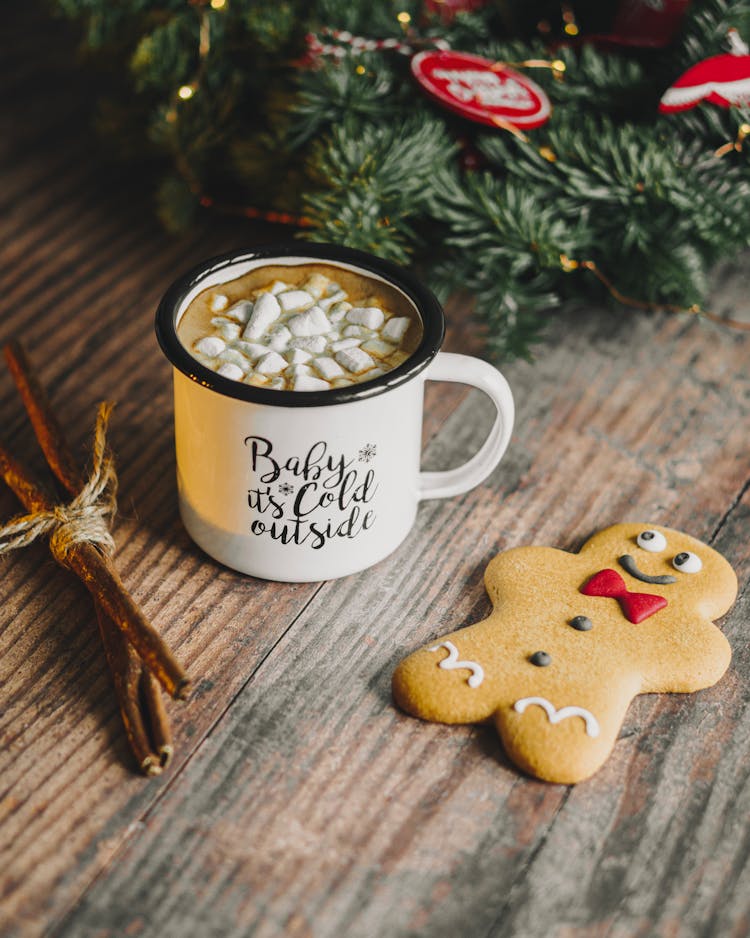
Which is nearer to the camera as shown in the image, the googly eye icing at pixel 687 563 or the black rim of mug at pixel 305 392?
the black rim of mug at pixel 305 392

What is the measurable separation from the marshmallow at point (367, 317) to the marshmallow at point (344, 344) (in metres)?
0.02

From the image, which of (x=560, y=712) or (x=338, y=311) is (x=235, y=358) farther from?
(x=560, y=712)

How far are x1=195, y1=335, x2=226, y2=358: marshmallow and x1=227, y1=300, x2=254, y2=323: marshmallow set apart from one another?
35 millimetres

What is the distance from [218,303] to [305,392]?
0.49 ft

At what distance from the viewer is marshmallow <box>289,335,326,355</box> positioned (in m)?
0.78

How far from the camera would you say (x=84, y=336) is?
1.08 metres

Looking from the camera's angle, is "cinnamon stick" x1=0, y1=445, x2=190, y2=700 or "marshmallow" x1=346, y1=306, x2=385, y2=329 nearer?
"cinnamon stick" x1=0, y1=445, x2=190, y2=700

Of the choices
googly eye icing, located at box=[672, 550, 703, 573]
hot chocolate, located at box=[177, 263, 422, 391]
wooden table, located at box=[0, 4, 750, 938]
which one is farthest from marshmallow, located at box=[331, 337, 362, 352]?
googly eye icing, located at box=[672, 550, 703, 573]

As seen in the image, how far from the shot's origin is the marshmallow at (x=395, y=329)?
80 centimetres

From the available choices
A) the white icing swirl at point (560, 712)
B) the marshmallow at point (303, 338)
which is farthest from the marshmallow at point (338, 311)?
→ the white icing swirl at point (560, 712)

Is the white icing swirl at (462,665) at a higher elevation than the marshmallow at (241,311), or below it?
below

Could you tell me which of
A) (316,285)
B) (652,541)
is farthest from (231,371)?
(652,541)

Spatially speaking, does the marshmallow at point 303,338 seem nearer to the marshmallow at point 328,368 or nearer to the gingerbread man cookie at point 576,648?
the marshmallow at point 328,368

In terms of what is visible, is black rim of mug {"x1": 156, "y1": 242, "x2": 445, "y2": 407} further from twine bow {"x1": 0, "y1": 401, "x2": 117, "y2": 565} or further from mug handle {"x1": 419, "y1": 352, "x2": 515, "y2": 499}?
twine bow {"x1": 0, "y1": 401, "x2": 117, "y2": 565}
